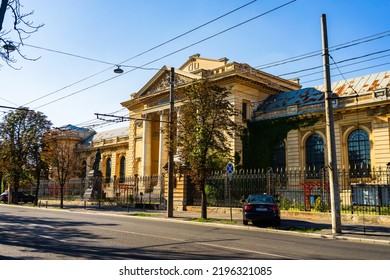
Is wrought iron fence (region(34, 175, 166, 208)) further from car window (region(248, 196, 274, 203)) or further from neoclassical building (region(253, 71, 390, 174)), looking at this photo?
neoclassical building (region(253, 71, 390, 174))

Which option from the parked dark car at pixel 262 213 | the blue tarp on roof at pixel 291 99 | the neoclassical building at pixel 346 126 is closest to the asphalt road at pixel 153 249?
the parked dark car at pixel 262 213

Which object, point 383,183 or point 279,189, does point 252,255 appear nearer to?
point 383,183

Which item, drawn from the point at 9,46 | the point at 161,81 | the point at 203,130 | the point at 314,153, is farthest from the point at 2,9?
the point at 161,81

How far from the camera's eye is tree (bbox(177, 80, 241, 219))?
20219mm

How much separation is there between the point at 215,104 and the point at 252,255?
41.6 feet

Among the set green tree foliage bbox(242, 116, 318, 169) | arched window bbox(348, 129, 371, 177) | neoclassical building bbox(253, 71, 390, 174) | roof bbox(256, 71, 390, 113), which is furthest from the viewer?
green tree foliage bbox(242, 116, 318, 169)

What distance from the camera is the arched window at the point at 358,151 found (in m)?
31.8

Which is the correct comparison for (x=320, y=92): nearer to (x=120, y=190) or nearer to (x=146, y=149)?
(x=120, y=190)

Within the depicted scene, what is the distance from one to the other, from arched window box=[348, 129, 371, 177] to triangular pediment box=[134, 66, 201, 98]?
735 inches

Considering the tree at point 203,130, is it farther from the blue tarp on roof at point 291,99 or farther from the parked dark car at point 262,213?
the blue tarp on roof at point 291,99

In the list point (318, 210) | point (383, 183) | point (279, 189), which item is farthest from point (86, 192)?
→ point (383, 183)

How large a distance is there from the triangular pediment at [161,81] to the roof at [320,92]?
962 centimetres

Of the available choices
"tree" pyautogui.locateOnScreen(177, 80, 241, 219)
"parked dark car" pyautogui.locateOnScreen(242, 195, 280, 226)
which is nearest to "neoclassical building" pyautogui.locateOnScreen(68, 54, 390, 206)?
"tree" pyautogui.locateOnScreen(177, 80, 241, 219)

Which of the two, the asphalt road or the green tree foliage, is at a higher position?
the green tree foliage
